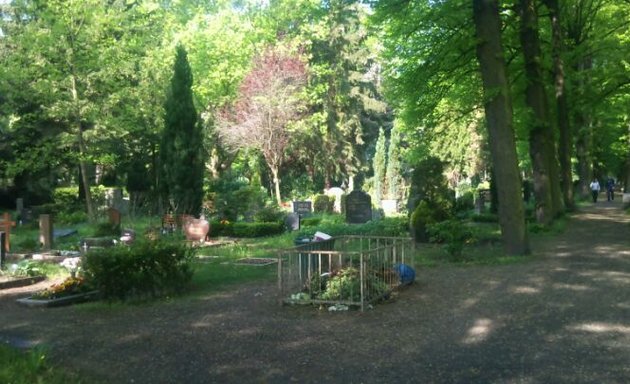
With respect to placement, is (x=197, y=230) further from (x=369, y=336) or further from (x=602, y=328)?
(x=602, y=328)

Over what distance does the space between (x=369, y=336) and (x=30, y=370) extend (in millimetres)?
3921

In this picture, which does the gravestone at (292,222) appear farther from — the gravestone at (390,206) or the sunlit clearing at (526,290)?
the sunlit clearing at (526,290)

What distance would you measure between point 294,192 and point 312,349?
39841mm

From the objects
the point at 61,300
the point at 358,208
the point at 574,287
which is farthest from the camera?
the point at 358,208

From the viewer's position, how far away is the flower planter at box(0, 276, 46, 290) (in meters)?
12.8

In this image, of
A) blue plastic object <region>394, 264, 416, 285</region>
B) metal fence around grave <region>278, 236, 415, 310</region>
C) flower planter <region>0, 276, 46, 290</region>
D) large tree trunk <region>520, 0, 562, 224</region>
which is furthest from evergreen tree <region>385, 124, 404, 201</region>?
metal fence around grave <region>278, 236, 415, 310</region>

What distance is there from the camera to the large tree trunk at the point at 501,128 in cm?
1524

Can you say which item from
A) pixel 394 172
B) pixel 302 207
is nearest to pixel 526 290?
pixel 302 207


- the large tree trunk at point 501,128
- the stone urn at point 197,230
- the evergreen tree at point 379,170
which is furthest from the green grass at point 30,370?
the evergreen tree at point 379,170

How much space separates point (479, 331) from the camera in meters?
7.96

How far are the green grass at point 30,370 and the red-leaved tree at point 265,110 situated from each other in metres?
29.4

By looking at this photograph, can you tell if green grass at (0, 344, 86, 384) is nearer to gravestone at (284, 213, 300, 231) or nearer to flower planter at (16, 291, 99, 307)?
flower planter at (16, 291, 99, 307)

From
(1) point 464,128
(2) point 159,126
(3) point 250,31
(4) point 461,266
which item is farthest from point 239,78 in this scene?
(4) point 461,266

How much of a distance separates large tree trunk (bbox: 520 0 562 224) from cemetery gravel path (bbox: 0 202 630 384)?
35.9ft
